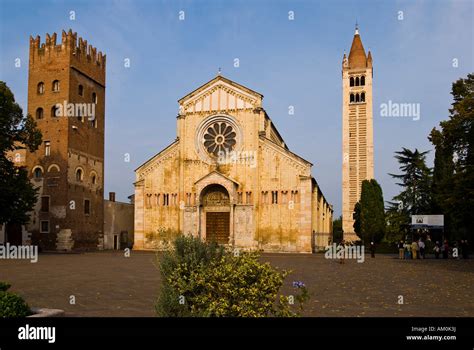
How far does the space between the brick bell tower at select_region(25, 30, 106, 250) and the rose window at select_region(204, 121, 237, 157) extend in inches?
487

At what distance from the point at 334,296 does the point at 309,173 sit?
1014 inches

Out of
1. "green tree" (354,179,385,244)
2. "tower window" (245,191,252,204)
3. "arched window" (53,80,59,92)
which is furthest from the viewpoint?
"green tree" (354,179,385,244)

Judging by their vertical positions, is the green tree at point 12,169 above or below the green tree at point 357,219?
above

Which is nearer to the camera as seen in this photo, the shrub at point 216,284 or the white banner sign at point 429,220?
the shrub at point 216,284

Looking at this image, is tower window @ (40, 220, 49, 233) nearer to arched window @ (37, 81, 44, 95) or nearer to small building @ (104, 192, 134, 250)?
small building @ (104, 192, 134, 250)

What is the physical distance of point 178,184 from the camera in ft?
136

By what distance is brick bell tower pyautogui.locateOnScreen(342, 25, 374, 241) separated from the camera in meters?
57.7

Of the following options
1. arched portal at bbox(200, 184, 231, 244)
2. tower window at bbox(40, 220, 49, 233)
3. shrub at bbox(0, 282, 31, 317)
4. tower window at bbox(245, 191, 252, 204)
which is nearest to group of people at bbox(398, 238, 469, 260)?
tower window at bbox(245, 191, 252, 204)

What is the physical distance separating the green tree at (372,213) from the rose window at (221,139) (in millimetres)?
16431

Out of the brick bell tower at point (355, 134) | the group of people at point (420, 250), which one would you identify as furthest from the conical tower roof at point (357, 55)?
the group of people at point (420, 250)

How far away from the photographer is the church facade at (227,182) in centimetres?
3841

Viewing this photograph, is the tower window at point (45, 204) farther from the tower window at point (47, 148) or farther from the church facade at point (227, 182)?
the church facade at point (227, 182)

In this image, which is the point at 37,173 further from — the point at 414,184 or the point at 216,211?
the point at 414,184
